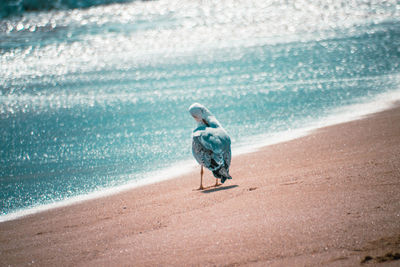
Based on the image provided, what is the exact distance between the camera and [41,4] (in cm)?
4784

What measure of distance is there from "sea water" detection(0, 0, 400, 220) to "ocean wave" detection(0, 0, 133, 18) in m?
15.1

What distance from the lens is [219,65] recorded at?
60.6 ft

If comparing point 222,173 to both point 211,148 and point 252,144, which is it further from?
point 252,144

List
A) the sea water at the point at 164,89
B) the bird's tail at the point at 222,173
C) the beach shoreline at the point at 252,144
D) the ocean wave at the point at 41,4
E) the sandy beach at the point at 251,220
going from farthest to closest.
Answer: the ocean wave at the point at 41,4
the sea water at the point at 164,89
the beach shoreline at the point at 252,144
the bird's tail at the point at 222,173
the sandy beach at the point at 251,220

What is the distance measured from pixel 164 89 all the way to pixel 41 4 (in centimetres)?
3787

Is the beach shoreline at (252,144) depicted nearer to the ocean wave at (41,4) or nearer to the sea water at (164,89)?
the sea water at (164,89)

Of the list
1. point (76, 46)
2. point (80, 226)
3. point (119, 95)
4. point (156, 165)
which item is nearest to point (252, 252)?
point (80, 226)

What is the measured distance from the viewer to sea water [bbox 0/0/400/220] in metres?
8.67

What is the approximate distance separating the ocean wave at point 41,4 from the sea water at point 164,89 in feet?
49.5

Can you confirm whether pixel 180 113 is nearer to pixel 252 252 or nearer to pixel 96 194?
pixel 96 194

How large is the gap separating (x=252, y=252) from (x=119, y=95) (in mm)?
11717

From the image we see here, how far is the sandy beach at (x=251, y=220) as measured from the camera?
384 cm

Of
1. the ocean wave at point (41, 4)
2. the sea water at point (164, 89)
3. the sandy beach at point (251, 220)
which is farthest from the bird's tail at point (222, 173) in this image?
the ocean wave at point (41, 4)

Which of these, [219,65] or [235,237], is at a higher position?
[235,237]
